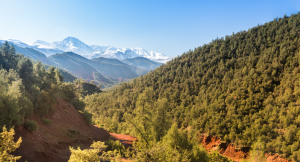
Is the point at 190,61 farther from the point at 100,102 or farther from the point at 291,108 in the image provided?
the point at 100,102

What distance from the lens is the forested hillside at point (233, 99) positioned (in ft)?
90.1

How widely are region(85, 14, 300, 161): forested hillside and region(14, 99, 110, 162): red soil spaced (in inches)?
477

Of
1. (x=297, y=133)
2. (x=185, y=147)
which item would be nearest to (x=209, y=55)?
(x=297, y=133)

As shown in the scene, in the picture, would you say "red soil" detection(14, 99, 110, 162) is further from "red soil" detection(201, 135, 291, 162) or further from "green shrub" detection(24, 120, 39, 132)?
"red soil" detection(201, 135, 291, 162)

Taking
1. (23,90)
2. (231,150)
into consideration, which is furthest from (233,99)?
(23,90)

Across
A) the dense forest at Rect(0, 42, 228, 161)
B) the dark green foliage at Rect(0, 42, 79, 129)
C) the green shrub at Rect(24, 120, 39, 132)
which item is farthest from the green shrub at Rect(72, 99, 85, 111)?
the green shrub at Rect(24, 120, 39, 132)

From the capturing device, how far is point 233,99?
58375 mm

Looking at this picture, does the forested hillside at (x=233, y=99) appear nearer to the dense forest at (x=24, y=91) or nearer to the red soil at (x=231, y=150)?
the red soil at (x=231, y=150)

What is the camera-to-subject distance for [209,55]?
96.4 meters

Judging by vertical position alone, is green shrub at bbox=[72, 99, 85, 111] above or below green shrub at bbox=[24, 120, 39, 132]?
below

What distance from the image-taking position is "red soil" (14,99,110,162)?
60.2 ft

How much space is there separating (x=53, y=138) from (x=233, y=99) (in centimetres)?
6329

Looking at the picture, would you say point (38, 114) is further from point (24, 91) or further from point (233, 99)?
point (233, 99)

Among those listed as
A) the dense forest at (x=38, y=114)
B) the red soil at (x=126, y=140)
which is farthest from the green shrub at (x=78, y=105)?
the red soil at (x=126, y=140)
